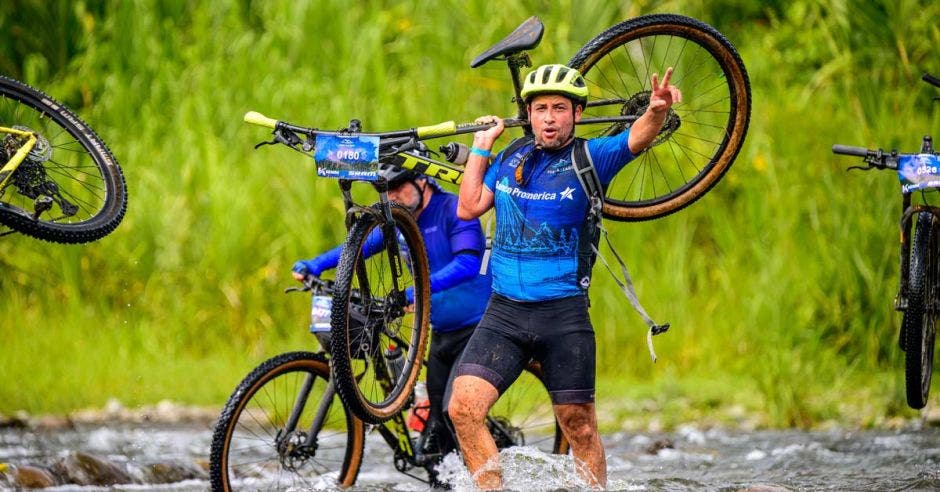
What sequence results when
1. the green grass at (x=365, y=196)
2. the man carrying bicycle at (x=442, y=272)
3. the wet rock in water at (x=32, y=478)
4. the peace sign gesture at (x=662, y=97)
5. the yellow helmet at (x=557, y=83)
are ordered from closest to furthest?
the peace sign gesture at (x=662, y=97)
the yellow helmet at (x=557, y=83)
the man carrying bicycle at (x=442, y=272)
the wet rock in water at (x=32, y=478)
the green grass at (x=365, y=196)

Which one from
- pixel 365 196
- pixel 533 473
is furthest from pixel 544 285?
pixel 365 196

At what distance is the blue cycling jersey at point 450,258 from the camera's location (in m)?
6.74

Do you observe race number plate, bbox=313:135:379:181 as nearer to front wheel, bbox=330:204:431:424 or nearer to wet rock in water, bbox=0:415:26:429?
front wheel, bbox=330:204:431:424

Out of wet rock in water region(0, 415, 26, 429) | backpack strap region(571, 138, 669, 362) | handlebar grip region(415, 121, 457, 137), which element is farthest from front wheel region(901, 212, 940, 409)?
wet rock in water region(0, 415, 26, 429)

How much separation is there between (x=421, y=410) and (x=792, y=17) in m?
8.07

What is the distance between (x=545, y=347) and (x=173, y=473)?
3.19 m

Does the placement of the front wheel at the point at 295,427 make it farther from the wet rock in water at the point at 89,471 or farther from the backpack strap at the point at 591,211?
the backpack strap at the point at 591,211

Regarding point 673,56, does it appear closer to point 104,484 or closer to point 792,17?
point 792,17

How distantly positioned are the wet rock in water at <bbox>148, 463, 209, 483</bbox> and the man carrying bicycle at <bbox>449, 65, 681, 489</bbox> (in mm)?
2792

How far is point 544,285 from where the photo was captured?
19.5ft

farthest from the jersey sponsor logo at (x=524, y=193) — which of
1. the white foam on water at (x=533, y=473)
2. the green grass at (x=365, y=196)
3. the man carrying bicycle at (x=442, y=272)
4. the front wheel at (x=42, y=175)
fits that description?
the green grass at (x=365, y=196)

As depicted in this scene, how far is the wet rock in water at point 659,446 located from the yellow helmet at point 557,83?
155 inches

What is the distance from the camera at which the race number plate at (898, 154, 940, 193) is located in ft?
22.5

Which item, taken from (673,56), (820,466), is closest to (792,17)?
(673,56)
